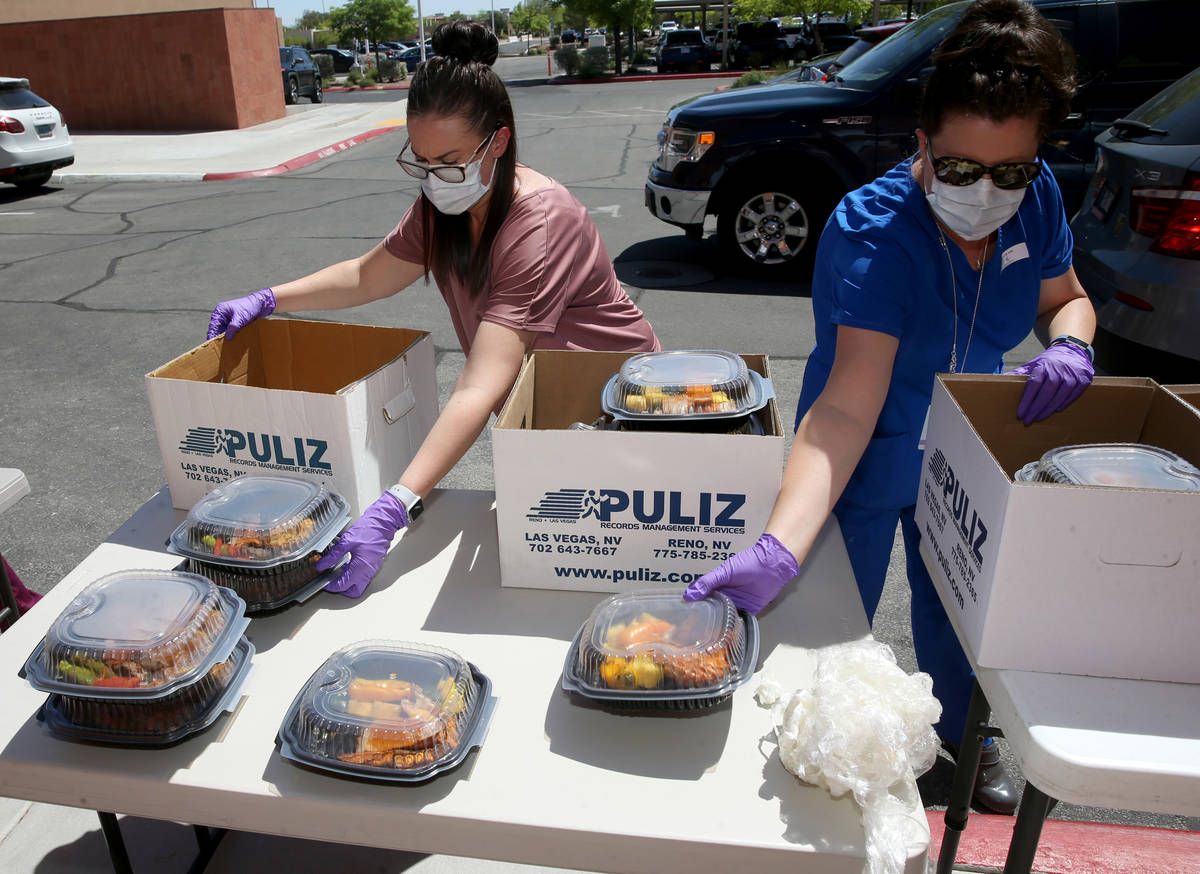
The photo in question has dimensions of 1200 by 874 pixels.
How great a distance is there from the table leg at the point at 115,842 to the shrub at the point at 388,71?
39.0 metres

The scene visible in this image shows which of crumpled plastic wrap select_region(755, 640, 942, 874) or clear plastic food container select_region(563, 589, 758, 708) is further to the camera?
clear plastic food container select_region(563, 589, 758, 708)

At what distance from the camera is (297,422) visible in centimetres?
178

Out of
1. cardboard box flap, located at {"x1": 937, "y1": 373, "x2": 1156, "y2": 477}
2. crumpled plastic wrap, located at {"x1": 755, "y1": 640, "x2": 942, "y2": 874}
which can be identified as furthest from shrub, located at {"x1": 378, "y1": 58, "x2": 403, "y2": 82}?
crumpled plastic wrap, located at {"x1": 755, "y1": 640, "x2": 942, "y2": 874}

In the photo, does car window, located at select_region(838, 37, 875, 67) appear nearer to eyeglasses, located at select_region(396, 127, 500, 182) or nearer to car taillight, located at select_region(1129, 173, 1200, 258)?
car taillight, located at select_region(1129, 173, 1200, 258)

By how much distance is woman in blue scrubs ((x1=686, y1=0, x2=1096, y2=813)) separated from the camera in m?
A: 1.53

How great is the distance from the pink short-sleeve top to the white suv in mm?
11295

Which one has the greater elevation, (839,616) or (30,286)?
(839,616)

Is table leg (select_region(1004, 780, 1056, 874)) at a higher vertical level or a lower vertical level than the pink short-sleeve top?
lower

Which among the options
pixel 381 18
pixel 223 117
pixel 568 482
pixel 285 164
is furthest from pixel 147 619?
pixel 381 18

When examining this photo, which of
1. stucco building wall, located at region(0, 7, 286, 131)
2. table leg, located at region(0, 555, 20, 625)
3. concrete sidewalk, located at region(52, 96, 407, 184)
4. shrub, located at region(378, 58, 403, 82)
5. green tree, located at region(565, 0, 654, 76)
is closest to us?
table leg, located at region(0, 555, 20, 625)

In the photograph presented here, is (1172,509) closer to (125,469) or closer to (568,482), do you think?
(568,482)

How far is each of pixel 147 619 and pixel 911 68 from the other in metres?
6.08

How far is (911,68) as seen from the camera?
5.95 meters

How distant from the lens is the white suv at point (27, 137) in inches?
425
